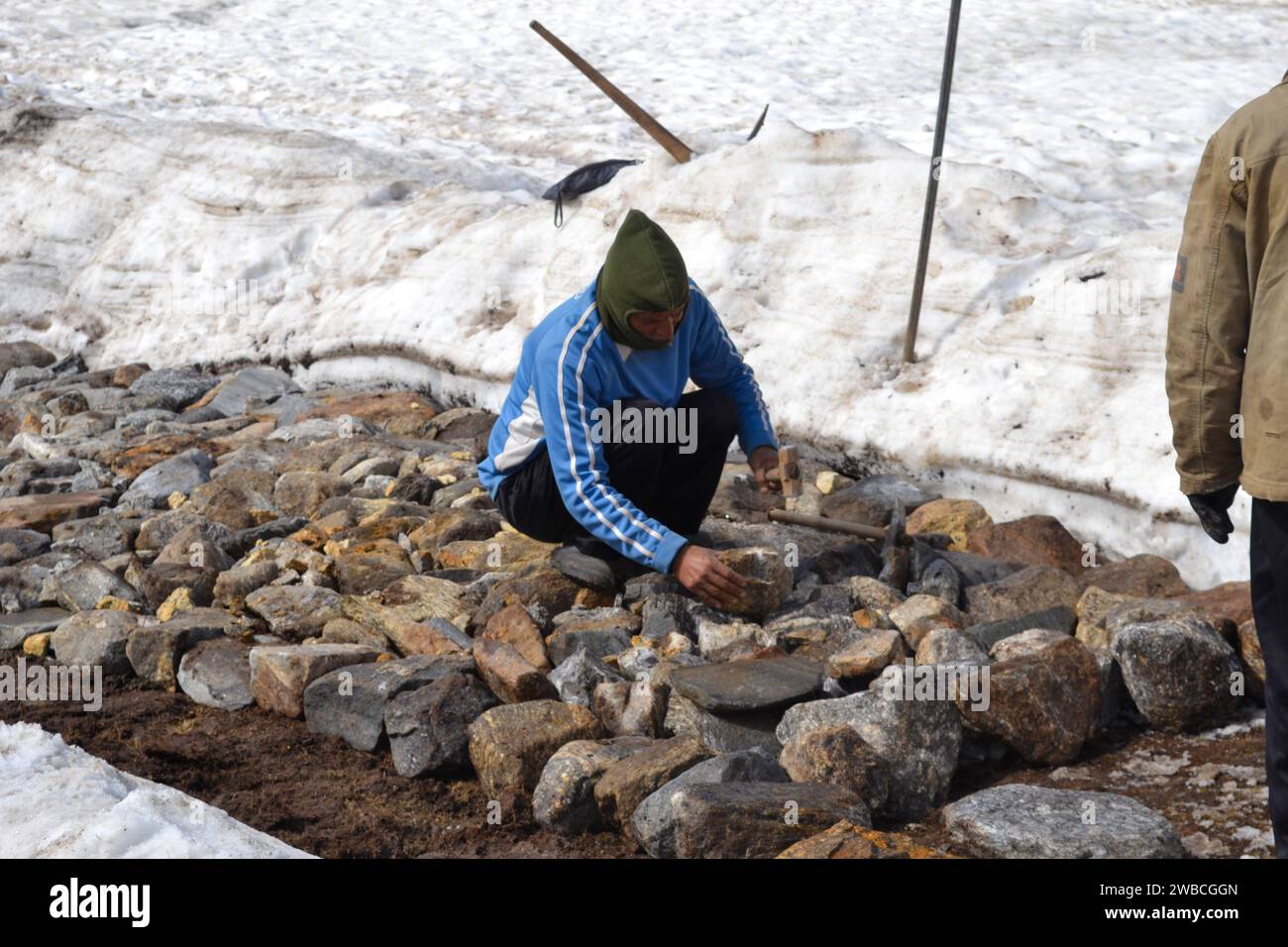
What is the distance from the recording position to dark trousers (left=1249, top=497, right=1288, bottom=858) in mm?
2260

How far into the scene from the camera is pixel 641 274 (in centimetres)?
364

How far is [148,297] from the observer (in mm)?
8836

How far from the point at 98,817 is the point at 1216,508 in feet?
7.48

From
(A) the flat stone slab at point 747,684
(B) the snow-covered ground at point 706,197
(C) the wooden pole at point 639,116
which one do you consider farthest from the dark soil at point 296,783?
(C) the wooden pole at point 639,116

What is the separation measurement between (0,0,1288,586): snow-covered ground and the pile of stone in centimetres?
58

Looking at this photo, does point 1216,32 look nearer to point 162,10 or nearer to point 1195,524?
point 1195,524

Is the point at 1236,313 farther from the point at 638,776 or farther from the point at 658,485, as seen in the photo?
the point at 658,485

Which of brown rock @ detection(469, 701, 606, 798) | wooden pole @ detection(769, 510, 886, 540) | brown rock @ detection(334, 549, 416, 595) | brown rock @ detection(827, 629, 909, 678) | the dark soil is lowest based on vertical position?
the dark soil

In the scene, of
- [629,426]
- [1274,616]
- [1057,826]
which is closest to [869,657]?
[1057,826]

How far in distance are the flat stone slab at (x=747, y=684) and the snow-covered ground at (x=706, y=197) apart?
6.18ft

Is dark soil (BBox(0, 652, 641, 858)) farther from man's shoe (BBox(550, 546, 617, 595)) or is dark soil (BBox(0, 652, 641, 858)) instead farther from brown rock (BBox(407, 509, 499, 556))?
brown rock (BBox(407, 509, 499, 556))

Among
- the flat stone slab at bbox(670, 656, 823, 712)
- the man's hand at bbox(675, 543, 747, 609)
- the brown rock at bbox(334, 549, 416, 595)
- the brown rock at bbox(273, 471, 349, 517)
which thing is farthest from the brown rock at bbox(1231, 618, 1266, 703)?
the brown rock at bbox(273, 471, 349, 517)
